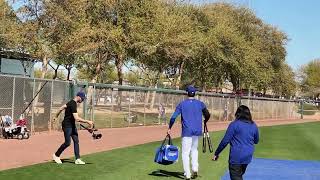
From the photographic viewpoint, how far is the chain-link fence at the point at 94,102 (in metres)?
21.9

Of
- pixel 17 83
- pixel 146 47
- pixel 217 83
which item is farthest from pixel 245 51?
pixel 17 83

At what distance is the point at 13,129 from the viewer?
19953 millimetres

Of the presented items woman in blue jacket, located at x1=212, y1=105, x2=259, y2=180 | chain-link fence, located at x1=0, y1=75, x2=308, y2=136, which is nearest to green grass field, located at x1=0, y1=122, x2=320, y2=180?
woman in blue jacket, located at x1=212, y1=105, x2=259, y2=180

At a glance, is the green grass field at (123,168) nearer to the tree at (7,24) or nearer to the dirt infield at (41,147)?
the dirt infield at (41,147)

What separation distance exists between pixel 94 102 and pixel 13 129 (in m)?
8.28

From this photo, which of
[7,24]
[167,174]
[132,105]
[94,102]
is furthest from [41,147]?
[7,24]

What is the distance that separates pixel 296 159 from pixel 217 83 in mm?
40655

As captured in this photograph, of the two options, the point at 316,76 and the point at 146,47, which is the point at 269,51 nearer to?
the point at 146,47

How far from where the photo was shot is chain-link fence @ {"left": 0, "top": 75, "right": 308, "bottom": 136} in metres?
21.9

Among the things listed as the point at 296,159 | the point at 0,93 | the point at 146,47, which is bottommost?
the point at 296,159

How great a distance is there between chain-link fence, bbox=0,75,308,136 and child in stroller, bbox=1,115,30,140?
2.26 ft

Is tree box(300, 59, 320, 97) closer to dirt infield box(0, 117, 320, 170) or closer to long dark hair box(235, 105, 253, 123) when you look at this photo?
dirt infield box(0, 117, 320, 170)

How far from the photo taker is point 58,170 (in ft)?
40.5

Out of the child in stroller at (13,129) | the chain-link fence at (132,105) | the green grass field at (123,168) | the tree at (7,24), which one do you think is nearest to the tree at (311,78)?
the chain-link fence at (132,105)
